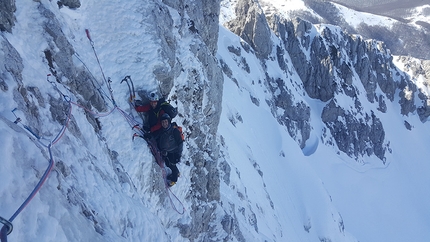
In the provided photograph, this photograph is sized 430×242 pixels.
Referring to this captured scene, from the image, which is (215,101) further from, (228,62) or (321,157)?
(321,157)

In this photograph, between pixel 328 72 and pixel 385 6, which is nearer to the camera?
pixel 328 72

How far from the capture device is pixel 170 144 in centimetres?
869

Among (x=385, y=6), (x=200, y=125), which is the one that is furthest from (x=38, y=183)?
(x=385, y=6)

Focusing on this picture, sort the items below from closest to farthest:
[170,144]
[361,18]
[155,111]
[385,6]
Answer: [170,144] → [155,111] → [361,18] → [385,6]

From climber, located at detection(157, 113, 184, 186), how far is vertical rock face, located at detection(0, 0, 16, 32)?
12.5ft

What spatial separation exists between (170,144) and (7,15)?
456cm

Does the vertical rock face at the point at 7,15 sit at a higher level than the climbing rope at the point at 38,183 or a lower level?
higher

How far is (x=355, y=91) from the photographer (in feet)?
180

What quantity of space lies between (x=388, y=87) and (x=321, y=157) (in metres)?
29.0

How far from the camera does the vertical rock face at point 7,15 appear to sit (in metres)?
6.25

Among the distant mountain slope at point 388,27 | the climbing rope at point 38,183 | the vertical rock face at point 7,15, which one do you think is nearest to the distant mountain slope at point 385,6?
the distant mountain slope at point 388,27

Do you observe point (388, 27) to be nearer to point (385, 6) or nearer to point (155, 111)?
point (385, 6)

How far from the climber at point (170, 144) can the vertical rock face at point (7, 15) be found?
150 inches

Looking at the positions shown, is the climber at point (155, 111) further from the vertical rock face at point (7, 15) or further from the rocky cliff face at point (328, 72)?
the rocky cliff face at point (328, 72)
